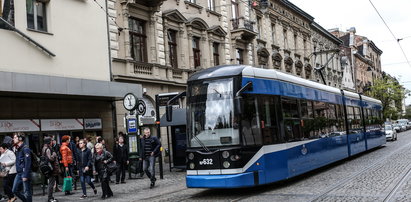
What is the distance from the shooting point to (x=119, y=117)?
20.3 m

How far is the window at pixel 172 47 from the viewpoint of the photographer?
966 inches

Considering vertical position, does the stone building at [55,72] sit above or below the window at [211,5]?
below

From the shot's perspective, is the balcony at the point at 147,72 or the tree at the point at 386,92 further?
the tree at the point at 386,92

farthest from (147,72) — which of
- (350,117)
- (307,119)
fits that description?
(307,119)

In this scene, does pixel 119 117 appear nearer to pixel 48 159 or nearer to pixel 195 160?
pixel 48 159

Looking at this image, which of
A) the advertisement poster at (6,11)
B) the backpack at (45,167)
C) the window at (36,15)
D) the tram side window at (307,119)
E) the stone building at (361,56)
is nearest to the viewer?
the backpack at (45,167)

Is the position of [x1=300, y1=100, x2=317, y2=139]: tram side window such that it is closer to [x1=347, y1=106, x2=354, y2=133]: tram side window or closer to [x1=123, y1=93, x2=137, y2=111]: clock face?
[x1=347, y1=106, x2=354, y2=133]: tram side window

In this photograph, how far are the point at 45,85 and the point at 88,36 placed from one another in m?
4.44

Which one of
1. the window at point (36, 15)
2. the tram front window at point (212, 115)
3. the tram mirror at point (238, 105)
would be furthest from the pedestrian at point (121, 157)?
the tram mirror at point (238, 105)

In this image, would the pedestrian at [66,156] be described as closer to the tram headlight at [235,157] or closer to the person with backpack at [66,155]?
the person with backpack at [66,155]

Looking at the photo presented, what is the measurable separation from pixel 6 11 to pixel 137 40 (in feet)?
25.1

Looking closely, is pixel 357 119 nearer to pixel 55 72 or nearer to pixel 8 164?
pixel 55 72

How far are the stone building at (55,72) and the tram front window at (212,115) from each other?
6.54m

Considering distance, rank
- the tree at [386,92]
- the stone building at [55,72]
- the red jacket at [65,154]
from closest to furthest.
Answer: the red jacket at [65,154] → the stone building at [55,72] → the tree at [386,92]
